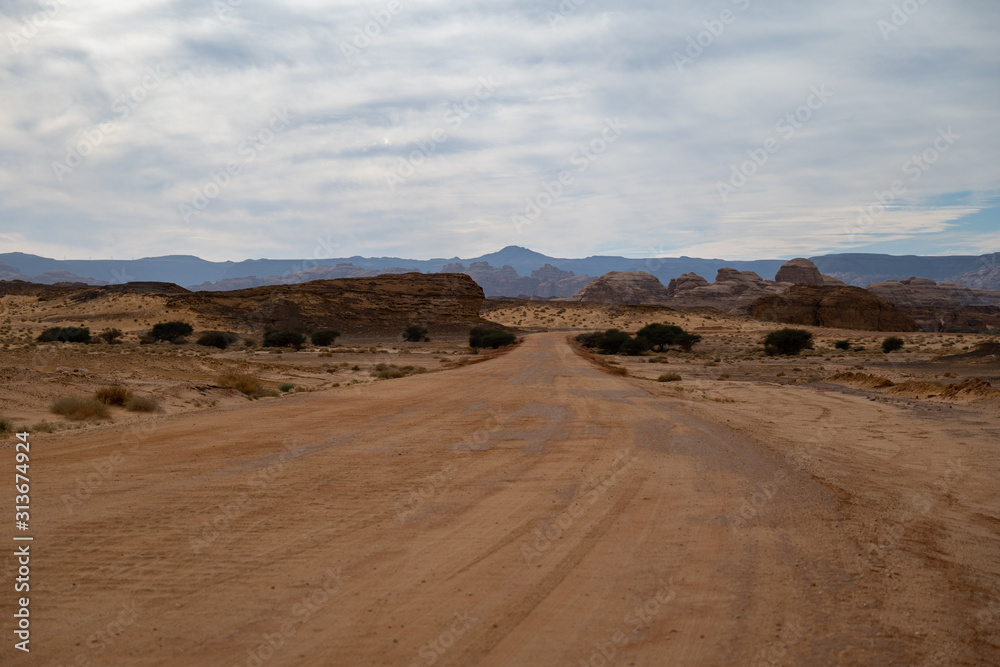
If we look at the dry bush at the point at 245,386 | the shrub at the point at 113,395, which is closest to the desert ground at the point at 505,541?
the shrub at the point at 113,395

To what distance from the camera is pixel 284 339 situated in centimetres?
5266

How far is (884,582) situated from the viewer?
4887mm

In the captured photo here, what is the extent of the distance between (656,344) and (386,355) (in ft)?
75.9

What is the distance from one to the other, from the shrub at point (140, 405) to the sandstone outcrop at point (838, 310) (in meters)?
92.7

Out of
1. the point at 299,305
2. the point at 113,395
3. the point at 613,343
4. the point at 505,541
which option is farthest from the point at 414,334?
the point at 505,541

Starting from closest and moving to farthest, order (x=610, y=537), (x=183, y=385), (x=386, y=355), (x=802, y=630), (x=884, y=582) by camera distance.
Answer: (x=802, y=630)
(x=884, y=582)
(x=610, y=537)
(x=183, y=385)
(x=386, y=355)

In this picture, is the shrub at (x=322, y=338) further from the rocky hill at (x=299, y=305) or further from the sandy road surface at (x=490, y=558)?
the sandy road surface at (x=490, y=558)

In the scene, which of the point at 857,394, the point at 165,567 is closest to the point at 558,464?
the point at 165,567

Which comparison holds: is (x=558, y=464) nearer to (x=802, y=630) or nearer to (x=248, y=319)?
(x=802, y=630)

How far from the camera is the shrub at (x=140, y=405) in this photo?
554 inches

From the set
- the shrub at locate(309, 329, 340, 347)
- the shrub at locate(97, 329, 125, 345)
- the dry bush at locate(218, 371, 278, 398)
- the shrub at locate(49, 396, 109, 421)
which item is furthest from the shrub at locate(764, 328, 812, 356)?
the shrub at locate(97, 329, 125, 345)

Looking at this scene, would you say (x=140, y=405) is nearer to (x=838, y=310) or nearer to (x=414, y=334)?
(x=414, y=334)

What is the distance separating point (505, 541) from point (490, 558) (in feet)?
1.47

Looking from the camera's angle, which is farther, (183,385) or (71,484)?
(183,385)
